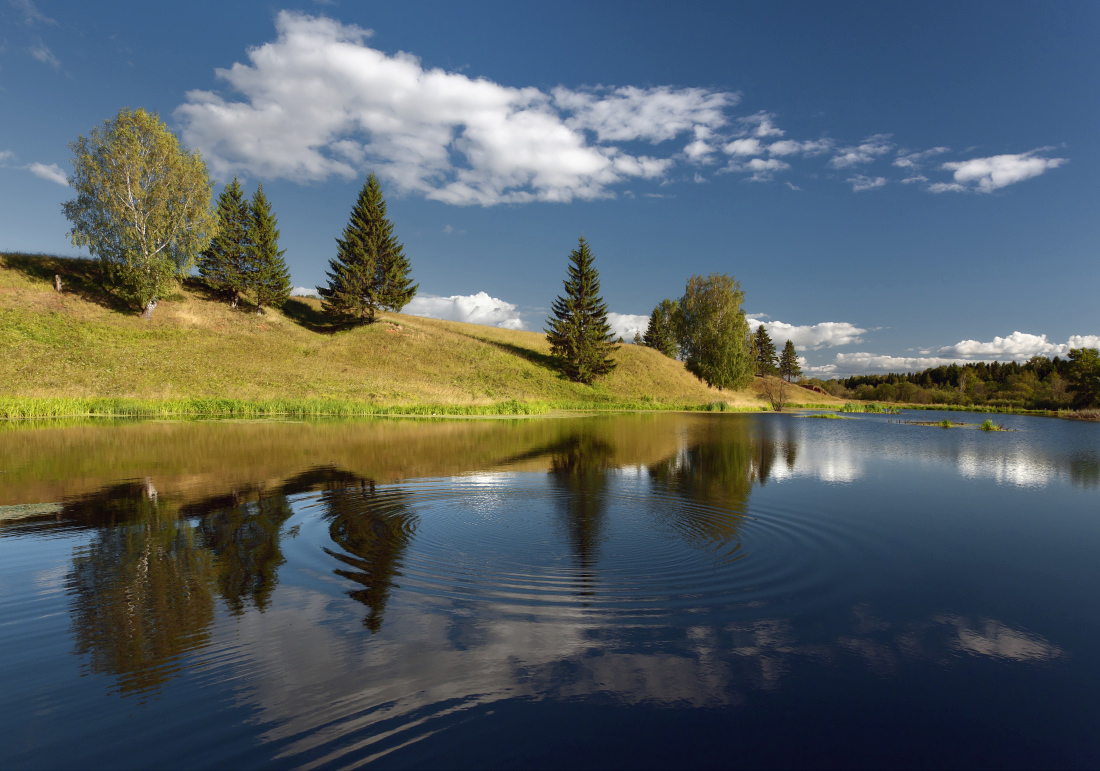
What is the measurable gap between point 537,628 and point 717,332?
2729 inches

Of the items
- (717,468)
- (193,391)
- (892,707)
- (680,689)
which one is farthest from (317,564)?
(193,391)

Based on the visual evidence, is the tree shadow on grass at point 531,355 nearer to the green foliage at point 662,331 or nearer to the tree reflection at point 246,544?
the green foliage at point 662,331

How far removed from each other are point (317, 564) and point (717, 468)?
11.8 meters

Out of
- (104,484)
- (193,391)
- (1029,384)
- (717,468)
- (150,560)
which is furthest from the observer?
(1029,384)

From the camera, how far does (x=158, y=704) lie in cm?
368

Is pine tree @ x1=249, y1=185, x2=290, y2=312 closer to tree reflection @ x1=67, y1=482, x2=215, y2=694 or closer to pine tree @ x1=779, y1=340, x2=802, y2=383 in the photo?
tree reflection @ x1=67, y1=482, x2=215, y2=694

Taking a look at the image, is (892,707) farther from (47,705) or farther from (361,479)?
(361,479)

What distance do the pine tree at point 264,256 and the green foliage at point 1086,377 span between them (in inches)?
3869

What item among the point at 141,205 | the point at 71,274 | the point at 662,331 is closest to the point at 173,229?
the point at 141,205

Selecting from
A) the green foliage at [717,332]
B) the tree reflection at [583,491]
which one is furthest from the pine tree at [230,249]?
the green foliage at [717,332]

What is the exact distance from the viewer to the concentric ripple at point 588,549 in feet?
19.1

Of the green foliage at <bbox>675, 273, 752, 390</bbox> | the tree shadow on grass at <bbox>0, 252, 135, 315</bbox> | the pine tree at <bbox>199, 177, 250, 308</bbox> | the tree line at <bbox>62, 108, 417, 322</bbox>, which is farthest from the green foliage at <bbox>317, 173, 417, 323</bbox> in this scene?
the green foliage at <bbox>675, 273, 752, 390</bbox>

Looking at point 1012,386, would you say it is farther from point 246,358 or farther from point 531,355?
point 246,358

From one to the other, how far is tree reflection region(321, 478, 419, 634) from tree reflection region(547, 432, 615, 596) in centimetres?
234
